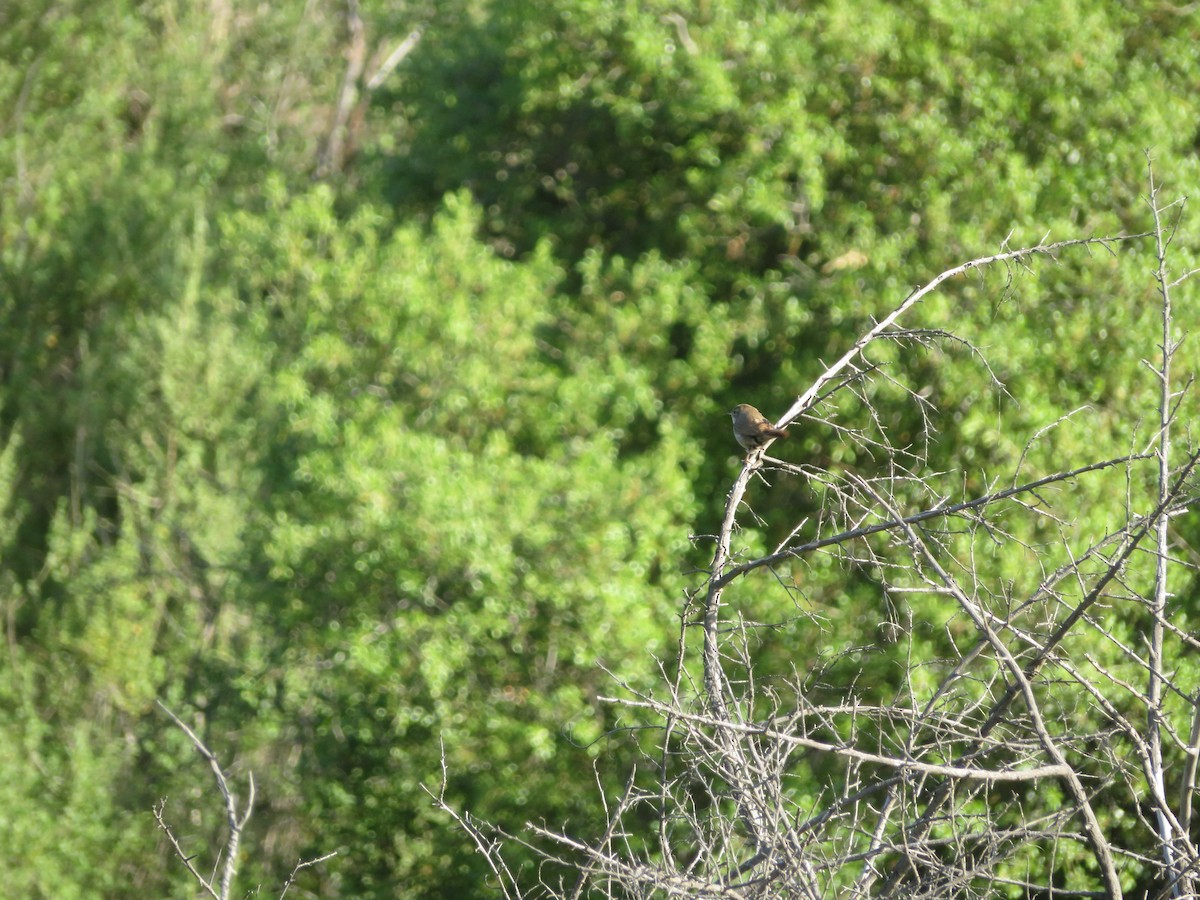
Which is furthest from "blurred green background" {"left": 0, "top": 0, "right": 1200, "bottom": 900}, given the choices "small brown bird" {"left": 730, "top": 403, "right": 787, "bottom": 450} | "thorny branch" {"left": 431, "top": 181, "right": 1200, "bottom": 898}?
"thorny branch" {"left": 431, "top": 181, "right": 1200, "bottom": 898}

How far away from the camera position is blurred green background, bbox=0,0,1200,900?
891 cm

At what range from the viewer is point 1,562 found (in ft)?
46.9

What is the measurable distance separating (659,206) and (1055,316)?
12.9ft

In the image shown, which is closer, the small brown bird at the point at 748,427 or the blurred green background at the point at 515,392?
the small brown bird at the point at 748,427

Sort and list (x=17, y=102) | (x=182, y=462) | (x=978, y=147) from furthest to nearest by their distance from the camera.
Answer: (x=17, y=102) → (x=182, y=462) → (x=978, y=147)

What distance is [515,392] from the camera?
429 inches

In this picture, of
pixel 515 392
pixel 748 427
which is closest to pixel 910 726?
pixel 748 427

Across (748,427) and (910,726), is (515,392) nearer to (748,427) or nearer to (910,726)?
(748,427)

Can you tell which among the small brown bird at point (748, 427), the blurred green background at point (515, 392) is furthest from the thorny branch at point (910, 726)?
the blurred green background at point (515, 392)

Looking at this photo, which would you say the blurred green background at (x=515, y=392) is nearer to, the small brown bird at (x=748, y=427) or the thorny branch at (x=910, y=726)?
the small brown bird at (x=748, y=427)

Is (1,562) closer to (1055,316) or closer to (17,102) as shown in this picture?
(17,102)

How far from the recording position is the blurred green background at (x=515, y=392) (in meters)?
8.91

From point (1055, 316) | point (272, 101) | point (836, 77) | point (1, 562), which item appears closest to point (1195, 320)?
point (1055, 316)

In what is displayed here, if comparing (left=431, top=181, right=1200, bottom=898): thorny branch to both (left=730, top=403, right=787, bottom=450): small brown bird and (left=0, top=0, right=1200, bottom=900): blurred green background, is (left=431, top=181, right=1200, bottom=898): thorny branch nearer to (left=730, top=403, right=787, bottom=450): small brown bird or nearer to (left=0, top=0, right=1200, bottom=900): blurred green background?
(left=730, top=403, right=787, bottom=450): small brown bird
